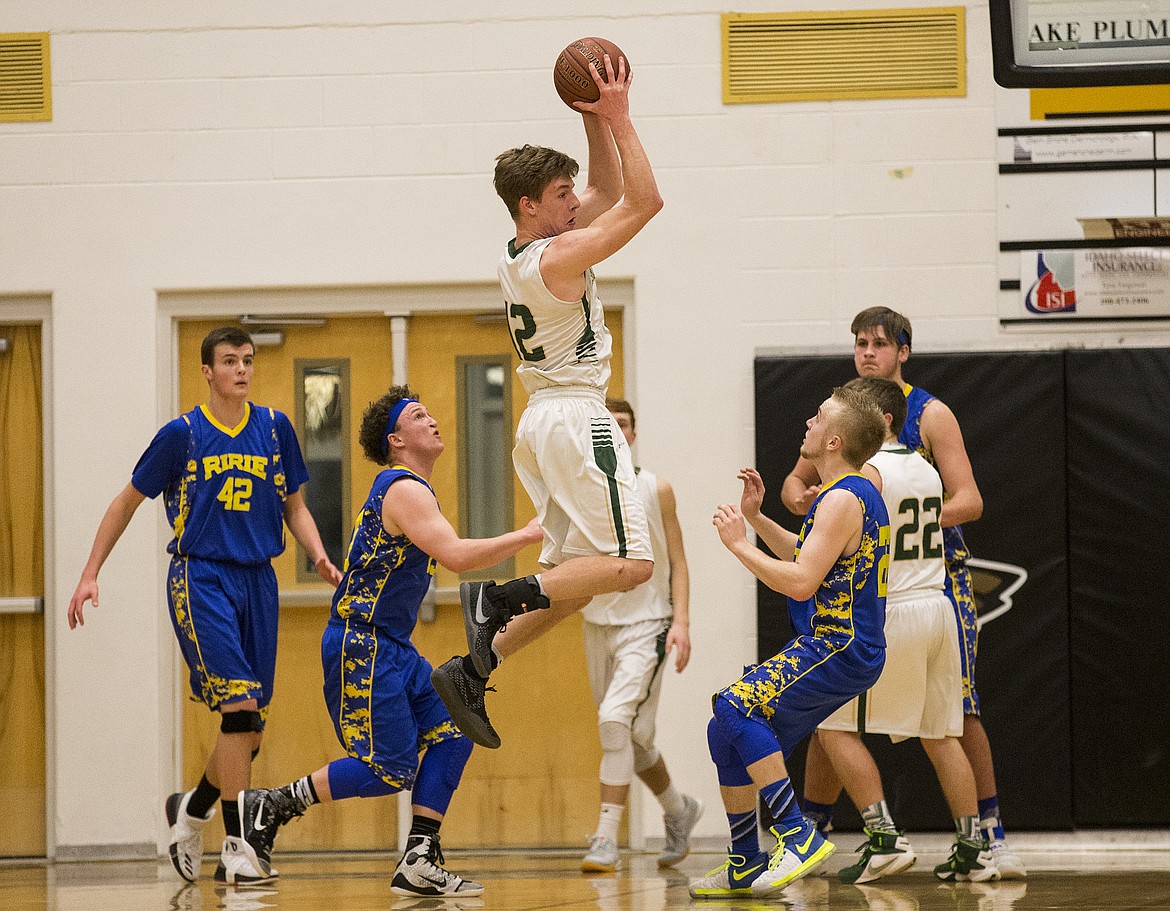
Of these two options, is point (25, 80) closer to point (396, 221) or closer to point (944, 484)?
point (396, 221)

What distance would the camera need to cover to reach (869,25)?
665 cm

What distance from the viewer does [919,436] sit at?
5.12 metres

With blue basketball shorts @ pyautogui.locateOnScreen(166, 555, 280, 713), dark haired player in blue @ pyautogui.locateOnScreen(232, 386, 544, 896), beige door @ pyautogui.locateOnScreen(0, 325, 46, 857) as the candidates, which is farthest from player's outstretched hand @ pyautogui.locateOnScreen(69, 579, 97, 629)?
beige door @ pyautogui.locateOnScreen(0, 325, 46, 857)

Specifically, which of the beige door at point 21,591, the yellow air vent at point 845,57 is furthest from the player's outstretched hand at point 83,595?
the yellow air vent at point 845,57

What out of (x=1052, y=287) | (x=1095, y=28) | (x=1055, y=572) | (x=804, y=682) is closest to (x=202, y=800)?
(x=804, y=682)

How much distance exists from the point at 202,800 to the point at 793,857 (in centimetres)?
239

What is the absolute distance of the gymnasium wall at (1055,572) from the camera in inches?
248

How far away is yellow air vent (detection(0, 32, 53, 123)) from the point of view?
22.3ft

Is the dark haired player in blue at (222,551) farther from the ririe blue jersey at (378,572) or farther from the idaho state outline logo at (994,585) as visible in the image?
the idaho state outline logo at (994,585)

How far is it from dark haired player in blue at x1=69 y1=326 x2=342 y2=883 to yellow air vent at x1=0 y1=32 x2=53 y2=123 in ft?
7.05

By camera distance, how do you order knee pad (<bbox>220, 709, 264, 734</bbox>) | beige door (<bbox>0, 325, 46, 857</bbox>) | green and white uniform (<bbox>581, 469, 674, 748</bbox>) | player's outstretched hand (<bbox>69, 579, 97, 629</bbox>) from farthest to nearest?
1. beige door (<bbox>0, 325, 46, 857</bbox>)
2. green and white uniform (<bbox>581, 469, 674, 748</bbox>)
3. player's outstretched hand (<bbox>69, 579, 97, 629</bbox>)
4. knee pad (<bbox>220, 709, 264, 734</bbox>)

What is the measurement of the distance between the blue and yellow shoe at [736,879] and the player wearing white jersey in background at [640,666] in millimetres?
1275

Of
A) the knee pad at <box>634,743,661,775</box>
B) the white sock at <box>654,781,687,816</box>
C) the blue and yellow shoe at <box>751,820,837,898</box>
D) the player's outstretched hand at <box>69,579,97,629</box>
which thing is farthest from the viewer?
the white sock at <box>654,781,687,816</box>

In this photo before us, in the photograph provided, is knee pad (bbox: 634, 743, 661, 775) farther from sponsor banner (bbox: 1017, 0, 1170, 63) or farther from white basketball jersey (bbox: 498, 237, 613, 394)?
sponsor banner (bbox: 1017, 0, 1170, 63)
